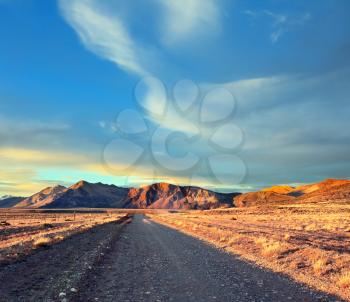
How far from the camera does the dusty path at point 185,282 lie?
993 cm

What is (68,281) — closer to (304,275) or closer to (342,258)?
(304,275)

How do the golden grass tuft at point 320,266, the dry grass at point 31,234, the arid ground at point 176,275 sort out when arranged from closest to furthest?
the arid ground at point 176,275
the golden grass tuft at point 320,266
the dry grass at point 31,234

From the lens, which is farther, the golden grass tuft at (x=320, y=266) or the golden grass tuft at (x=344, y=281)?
the golden grass tuft at (x=320, y=266)

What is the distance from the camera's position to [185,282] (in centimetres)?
1184

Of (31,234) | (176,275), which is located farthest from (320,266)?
(31,234)

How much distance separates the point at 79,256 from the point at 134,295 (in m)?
8.36

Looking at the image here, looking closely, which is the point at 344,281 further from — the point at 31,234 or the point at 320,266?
the point at 31,234

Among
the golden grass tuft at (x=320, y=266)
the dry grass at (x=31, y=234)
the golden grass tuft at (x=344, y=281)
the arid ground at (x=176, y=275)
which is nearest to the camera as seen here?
the arid ground at (x=176, y=275)

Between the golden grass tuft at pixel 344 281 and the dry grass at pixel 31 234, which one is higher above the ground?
the dry grass at pixel 31 234

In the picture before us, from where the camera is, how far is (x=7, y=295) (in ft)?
32.0

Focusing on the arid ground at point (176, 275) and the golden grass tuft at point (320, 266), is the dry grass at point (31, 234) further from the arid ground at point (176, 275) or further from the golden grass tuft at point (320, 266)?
the golden grass tuft at point (320, 266)

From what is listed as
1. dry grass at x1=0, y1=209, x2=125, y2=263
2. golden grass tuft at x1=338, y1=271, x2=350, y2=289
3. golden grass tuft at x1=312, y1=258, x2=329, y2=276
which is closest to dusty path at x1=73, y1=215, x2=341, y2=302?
golden grass tuft at x1=338, y1=271, x2=350, y2=289

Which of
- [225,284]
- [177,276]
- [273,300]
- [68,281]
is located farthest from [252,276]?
[68,281]

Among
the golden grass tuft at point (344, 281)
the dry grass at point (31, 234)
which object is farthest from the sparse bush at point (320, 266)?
the dry grass at point (31, 234)
